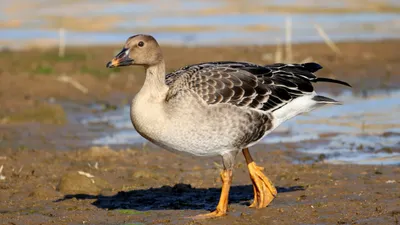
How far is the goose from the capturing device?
847cm

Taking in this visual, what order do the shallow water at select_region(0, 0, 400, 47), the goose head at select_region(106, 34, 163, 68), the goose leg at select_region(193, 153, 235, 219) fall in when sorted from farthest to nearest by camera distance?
the shallow water at select_region(0, 0, 400, 47) → the goose head at select_region(106, 34, 163, 68) → the goose leg at select_region(193, 153, 235, 219)

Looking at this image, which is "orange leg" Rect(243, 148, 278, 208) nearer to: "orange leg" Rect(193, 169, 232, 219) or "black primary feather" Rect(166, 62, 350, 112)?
"orange leg" Rect(193, 169, 232, 219)

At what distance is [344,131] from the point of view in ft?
42.1

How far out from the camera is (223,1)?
3028 centimetres

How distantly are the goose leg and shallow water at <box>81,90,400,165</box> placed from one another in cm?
261

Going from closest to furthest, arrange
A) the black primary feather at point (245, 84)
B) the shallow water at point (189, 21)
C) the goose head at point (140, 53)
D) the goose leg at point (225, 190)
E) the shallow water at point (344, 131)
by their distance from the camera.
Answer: the goose leg at point (225, 190)
the black primary feather at point (245, 84)
the goose head at point (140, 53)
the shallow water at point (344, 131)
the shallow water at point (189, 21)

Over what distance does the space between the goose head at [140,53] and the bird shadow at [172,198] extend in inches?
63.8

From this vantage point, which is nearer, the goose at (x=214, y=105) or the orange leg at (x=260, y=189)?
the goose at (x=214, y=105)

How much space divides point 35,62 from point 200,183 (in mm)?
9290

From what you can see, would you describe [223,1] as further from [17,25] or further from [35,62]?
[35,62]

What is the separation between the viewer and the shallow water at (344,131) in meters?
11.5

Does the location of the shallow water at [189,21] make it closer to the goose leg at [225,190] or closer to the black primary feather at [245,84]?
the black primary feather at [245,84]

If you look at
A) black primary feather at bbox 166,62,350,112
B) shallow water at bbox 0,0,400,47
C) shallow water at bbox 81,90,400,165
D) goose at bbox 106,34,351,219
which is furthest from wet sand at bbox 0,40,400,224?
shallow water at bbox 0,0,400,47

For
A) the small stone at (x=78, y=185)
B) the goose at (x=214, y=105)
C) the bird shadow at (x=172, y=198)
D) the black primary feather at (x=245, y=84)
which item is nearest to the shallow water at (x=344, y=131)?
the bird shadow at (x=172, y=198)
